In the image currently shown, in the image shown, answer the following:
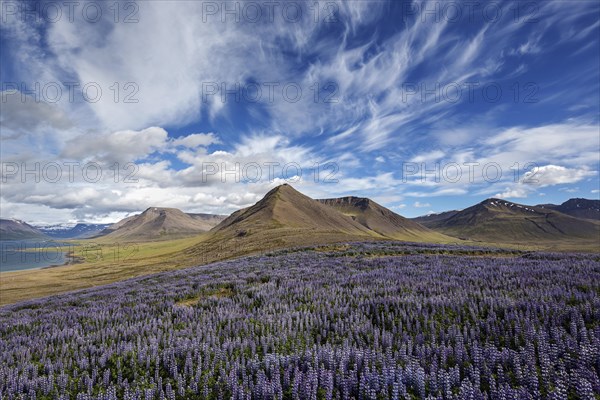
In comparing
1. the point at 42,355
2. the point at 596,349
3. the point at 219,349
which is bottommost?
the point at 42,355

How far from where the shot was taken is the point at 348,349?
518 centimetres

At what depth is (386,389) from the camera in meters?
3.92

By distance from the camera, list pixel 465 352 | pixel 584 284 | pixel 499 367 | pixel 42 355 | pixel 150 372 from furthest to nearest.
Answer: pixel 584 284
pixel 42 355
pixel 150 372
pixel 465 352
pixel 499 367

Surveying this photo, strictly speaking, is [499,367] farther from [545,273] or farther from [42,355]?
[42,355]

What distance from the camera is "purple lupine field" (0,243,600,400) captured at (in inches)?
160

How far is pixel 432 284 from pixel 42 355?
35.5 ft

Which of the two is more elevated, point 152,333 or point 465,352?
point 465,352

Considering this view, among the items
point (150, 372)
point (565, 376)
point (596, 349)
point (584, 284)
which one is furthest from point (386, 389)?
point (584, 284)

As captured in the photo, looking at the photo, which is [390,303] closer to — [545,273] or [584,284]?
[584,284]

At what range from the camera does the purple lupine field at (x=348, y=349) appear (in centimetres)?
407

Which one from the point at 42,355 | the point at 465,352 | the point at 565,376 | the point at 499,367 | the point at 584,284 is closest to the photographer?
the point at 565,376

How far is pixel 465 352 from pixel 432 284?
544cm

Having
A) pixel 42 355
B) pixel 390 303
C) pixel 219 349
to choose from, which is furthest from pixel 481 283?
pixel 42 355

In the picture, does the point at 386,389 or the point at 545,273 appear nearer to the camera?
the point at 386,389
